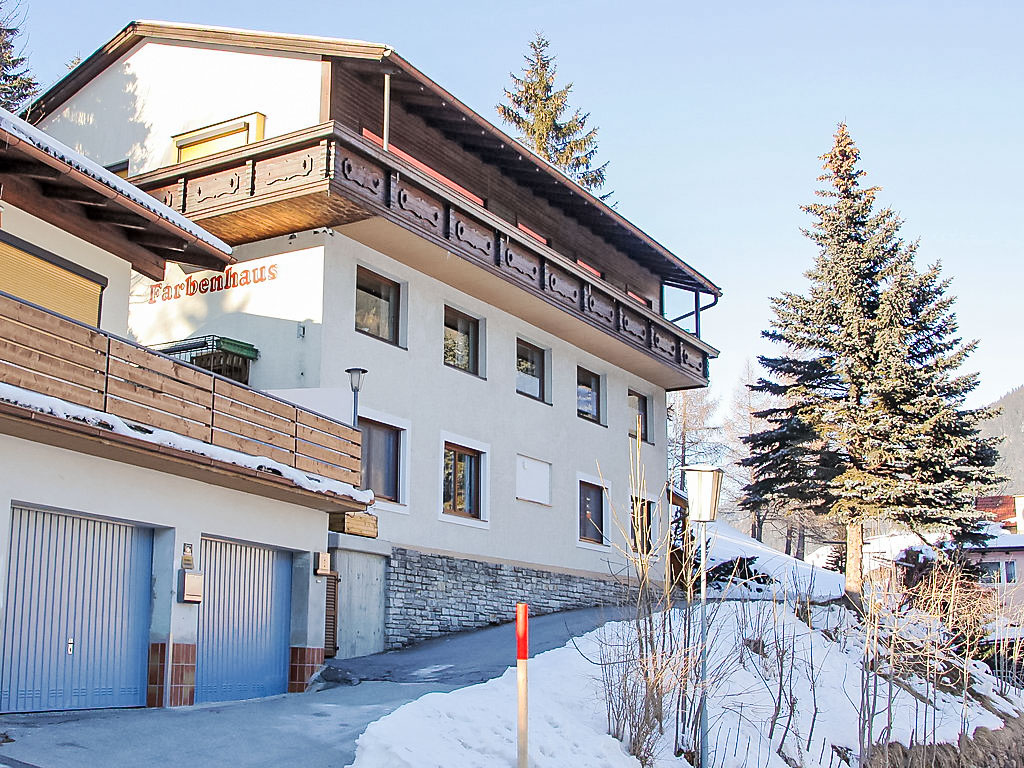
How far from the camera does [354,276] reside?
19266mm

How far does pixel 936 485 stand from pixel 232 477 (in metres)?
16.3

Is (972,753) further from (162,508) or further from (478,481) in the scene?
(162,508)

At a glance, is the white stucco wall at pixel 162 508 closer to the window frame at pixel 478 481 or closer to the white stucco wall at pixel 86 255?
the white stucco wall at pixel 86 255

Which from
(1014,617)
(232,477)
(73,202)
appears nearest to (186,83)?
(73,202)

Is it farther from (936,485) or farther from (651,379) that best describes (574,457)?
(936,485)

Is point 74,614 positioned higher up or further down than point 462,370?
further down

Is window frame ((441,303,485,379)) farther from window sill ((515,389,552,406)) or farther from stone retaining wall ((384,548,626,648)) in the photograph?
stone retaining wall ((384,548,626,648))

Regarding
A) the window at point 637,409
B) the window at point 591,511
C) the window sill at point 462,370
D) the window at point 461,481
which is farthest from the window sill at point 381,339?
the window at point 637,409

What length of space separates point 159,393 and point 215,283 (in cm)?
741

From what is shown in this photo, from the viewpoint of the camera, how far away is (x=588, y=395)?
87.1ft

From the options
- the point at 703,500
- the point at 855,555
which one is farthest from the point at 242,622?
the point at 855,555

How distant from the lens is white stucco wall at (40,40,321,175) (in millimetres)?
19703

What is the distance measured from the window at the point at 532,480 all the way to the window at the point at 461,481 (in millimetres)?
1302

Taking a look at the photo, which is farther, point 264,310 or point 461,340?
point 461,340
